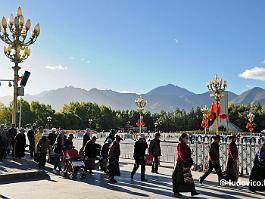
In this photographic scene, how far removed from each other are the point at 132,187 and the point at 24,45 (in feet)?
42.3

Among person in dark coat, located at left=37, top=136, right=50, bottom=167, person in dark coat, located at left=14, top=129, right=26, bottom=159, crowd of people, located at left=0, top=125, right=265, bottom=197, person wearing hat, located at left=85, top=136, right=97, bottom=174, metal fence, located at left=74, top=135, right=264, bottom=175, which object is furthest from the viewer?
person in dark coat, located at left=14, top=129, right=26, bottom=159

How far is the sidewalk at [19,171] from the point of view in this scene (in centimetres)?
1280

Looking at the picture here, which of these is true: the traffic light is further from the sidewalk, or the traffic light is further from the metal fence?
the metal fence

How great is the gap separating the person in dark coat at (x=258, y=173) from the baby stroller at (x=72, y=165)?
5929 mm

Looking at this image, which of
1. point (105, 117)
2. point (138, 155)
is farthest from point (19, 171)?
point (105, 117)

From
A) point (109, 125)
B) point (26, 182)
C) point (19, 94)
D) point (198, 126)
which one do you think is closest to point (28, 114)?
point (109, 125)

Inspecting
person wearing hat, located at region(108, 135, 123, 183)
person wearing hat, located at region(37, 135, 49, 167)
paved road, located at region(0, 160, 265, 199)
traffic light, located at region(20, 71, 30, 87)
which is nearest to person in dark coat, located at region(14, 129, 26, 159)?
person wearing hat, located at region(37, 135, 49, 167)

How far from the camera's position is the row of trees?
317 ft

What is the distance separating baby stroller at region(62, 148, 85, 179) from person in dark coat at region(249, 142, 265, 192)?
5.93 meters

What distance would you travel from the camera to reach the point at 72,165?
14008mm

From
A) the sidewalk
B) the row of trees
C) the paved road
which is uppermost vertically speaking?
the row of trees

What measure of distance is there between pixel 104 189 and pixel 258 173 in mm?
4457

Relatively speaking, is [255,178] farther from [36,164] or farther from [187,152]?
[36,164]

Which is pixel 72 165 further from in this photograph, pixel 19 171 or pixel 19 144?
pixel 19 144
